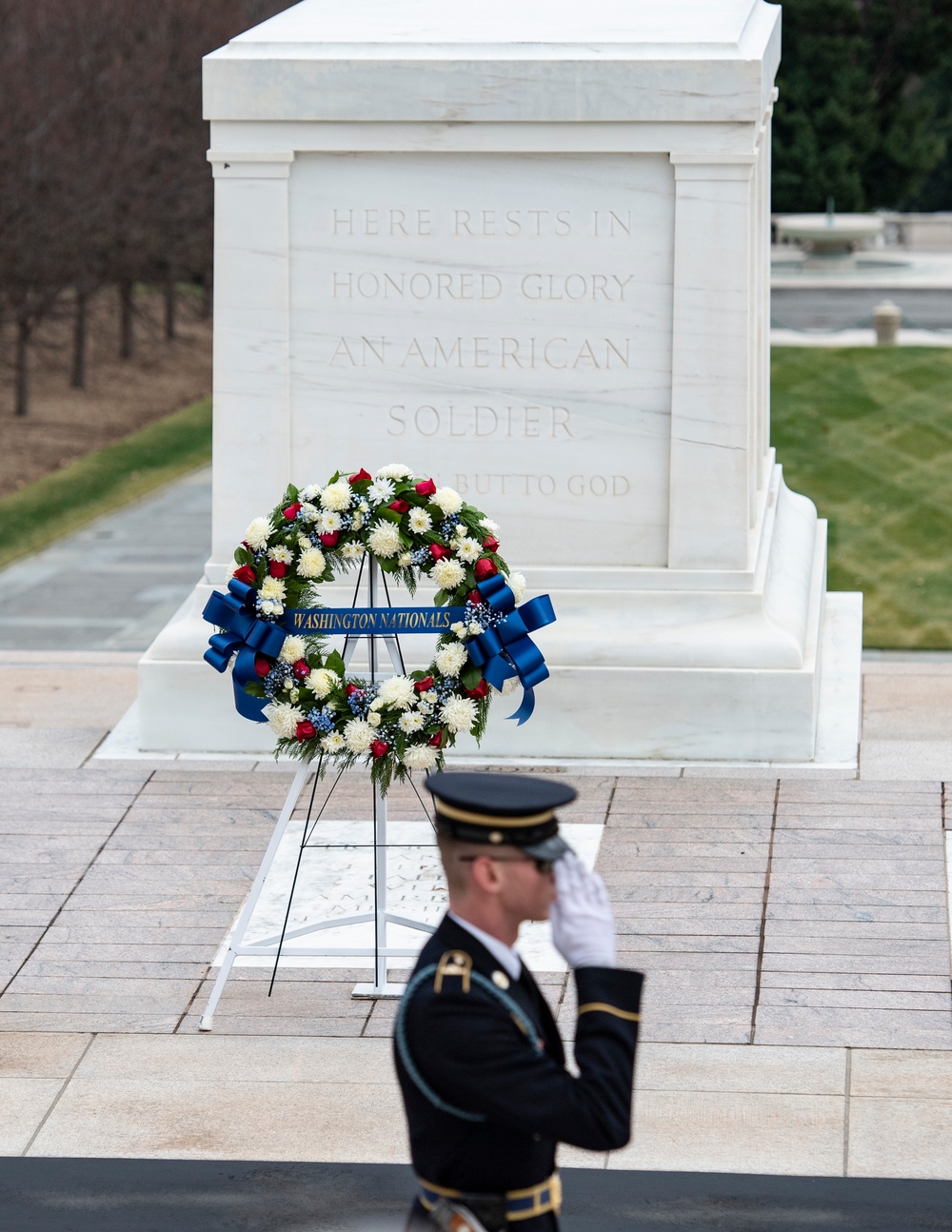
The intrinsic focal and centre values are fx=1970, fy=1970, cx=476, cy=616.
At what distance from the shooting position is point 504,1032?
330cm

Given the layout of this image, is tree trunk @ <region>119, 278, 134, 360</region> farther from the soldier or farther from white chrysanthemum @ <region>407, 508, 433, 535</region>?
the soldier

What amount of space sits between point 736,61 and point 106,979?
187 inches

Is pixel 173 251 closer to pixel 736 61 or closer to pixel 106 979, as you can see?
pixel 736 61

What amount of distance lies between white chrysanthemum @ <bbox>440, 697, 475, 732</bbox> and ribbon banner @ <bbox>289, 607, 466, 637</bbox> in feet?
0.81

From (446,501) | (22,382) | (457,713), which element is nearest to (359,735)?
(457,713)

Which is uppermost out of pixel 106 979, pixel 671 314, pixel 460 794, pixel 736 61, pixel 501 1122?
pixel 736 61

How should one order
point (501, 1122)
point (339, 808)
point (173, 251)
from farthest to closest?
point (173, 251) < point (339, 808) < point (501, 1122)

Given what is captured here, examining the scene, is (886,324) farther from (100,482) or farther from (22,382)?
(22,382)

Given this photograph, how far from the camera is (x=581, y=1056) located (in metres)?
3.31

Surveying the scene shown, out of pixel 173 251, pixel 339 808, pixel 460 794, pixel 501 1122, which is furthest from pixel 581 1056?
pixel 173 251

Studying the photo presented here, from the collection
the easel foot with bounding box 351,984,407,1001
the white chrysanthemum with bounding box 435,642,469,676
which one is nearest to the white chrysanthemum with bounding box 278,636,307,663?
the white chrysanthemum with bounding box 435,642,469,676

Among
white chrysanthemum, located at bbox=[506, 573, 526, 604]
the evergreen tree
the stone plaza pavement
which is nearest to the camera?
the stone plaza pavement

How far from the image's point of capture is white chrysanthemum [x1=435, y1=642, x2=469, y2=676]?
6277mm

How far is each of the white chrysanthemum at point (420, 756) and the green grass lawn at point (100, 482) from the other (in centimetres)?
1073
